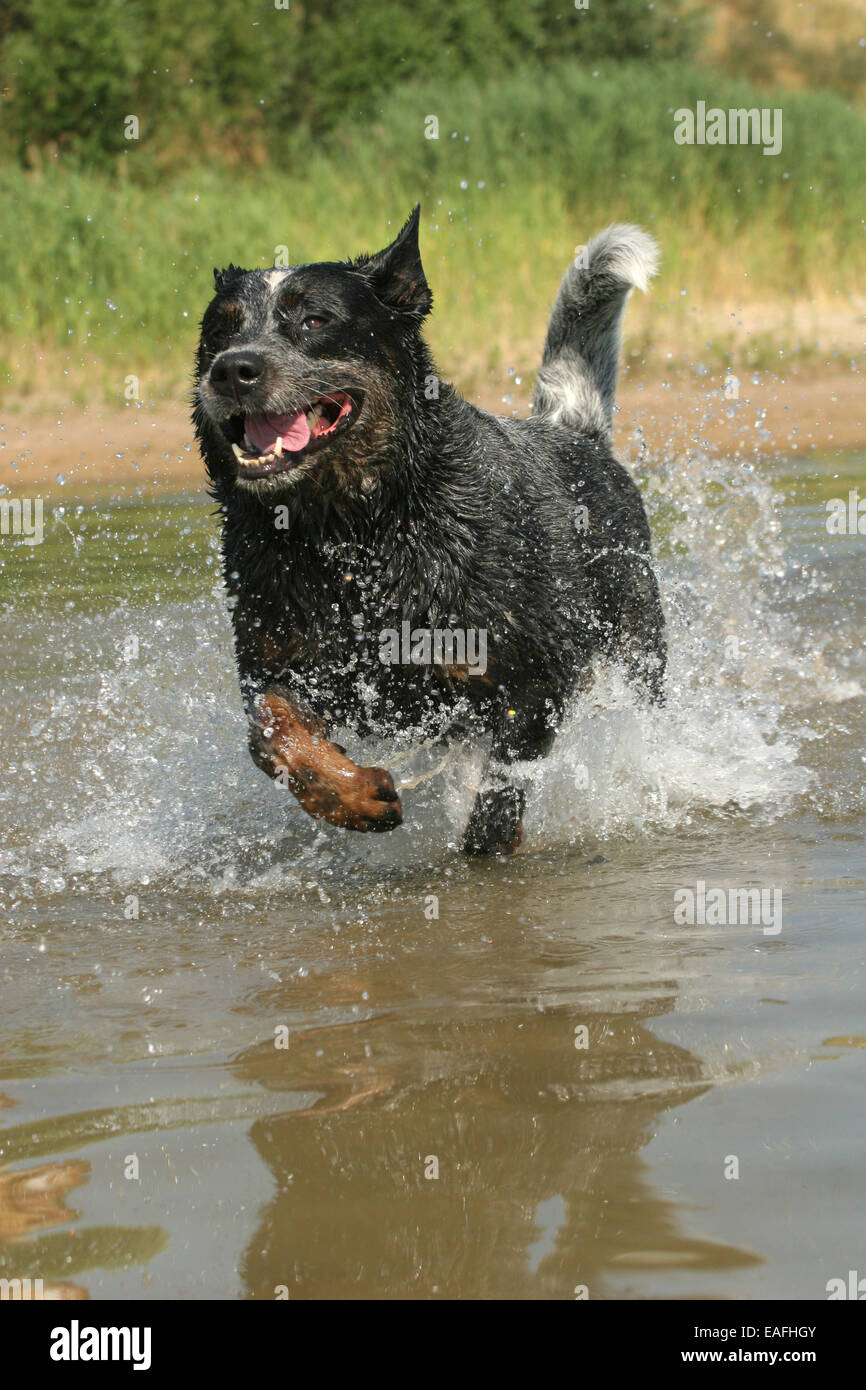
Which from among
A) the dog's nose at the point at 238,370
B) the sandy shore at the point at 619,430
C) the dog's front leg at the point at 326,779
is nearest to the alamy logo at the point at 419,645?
the dog's front leg at the point at 326,779

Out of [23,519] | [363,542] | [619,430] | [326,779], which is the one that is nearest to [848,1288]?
[326,779]

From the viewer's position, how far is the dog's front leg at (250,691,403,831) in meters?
4.36

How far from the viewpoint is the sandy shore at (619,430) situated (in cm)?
1312

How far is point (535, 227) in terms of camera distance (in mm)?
15852

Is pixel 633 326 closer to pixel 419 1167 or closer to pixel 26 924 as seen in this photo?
pixel 26 924

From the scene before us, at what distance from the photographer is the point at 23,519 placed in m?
12.1

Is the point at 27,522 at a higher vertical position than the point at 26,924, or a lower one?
higher

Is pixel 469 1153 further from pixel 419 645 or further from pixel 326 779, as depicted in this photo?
pixel 419 645

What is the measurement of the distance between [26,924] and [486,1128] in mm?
1832

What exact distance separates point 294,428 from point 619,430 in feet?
30.3

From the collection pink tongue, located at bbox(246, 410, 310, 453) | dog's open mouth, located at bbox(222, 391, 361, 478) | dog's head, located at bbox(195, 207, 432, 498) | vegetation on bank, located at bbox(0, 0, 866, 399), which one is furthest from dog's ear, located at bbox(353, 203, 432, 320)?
vegetation on bank, located at bbox(0, 0, 866, 399)

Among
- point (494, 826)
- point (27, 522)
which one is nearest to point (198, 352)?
point (494, 826)

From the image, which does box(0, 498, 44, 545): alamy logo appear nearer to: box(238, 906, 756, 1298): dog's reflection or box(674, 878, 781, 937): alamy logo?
box(674, 878, 781, 937): alamy logo
